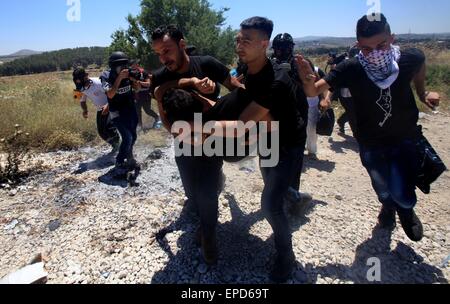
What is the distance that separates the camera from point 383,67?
2.33 m

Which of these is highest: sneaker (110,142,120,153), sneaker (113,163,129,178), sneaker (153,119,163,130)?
sneaker (153,119,163,130)

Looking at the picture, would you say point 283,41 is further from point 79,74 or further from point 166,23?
point 166,23

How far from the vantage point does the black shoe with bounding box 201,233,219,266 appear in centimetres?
248

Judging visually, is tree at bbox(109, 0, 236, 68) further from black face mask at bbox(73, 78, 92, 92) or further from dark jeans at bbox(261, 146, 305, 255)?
dark jeans at bbox(261, 146, 305, 255)

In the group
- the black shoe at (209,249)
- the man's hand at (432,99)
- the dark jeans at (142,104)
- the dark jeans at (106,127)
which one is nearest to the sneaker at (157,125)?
the dark jeans at (142,104)

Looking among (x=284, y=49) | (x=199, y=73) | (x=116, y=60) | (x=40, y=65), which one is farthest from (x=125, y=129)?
(x=40, y=65)

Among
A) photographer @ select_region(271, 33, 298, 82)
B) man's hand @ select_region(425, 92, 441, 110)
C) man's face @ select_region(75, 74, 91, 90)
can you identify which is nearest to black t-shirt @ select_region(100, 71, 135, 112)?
man's face @ select_region(75, 74, 91, 90)

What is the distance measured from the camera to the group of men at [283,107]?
6.25 ft

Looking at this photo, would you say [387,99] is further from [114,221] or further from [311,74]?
[114,221]

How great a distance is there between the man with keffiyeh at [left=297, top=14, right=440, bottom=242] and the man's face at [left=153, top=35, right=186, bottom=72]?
931mm

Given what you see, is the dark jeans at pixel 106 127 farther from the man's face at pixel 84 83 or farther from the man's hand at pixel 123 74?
the man's hand at pixel 123 74

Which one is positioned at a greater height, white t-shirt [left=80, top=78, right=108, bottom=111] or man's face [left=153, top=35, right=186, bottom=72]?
man's face [left=153, top=35, right=186, bottom=72]

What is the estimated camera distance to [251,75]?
191cm
